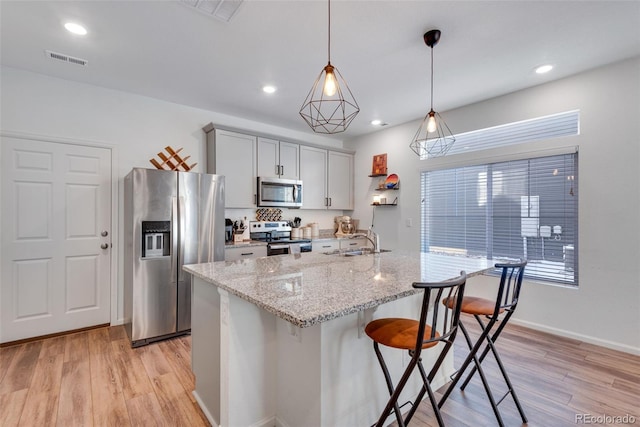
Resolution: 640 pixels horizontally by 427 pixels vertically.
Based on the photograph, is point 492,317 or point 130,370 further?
point 130,370

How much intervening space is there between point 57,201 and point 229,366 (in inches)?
115

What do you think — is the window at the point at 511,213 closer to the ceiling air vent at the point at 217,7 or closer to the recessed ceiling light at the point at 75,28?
the ceiling air vent at the point at 217,7

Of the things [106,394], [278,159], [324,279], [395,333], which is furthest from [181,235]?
[395,333]

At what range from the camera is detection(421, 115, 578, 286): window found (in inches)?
124

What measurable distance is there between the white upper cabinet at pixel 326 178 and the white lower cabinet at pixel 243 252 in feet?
3.93

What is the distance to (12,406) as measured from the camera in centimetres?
195

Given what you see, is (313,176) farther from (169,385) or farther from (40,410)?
(40,410)

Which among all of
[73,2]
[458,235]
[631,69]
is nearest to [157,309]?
[73,2]

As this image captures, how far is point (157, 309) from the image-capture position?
3012 millimetres

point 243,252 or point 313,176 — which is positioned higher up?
point 313,176

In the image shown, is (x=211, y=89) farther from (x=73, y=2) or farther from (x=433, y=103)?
(x=433, y=103)

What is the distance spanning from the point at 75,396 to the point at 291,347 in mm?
1682

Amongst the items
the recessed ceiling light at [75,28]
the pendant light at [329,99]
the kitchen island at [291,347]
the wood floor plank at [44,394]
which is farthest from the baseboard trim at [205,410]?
the recessed ceiling light at [75,28]

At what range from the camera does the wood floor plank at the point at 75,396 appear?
1.83 m
